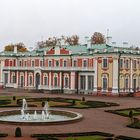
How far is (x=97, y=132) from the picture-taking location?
24.3 m

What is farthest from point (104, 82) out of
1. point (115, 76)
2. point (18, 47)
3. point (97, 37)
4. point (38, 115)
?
point (18, 47)

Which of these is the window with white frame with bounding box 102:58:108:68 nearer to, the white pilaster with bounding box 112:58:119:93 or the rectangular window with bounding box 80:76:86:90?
the white pilaster with bounding box 112:58:119:93

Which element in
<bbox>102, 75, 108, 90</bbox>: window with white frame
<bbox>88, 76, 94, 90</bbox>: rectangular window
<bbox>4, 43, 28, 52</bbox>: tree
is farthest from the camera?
<bbox>4, 43, 28, 52</bbox>: tree

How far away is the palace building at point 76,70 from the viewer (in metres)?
58.5

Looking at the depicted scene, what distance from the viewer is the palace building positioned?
58469 mm

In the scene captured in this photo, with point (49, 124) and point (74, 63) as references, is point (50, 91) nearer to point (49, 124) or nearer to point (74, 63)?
point (74, 63)

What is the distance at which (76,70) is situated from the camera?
208 ft

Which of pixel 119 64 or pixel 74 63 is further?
pixel 74 63

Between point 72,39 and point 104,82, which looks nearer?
point 104,82

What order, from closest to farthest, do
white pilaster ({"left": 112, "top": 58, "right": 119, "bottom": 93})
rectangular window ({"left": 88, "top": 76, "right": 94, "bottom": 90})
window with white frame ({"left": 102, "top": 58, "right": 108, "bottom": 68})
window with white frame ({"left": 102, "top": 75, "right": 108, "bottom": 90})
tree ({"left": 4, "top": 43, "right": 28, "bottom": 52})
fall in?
white pilaster ({"left": 112, "top": 58, "right": 119, "bottom": 93})
window with white frame ({"left": 102, "top": 75, "right": 108, "bottom": 90})
window with white frame ({"left": 102, "top": 58, "right": 108, "bottom": 68})
rectangular window ({"left": 88, "top": 76, "right": 94, "bottom": 90})
tree ({"left": 4, "top": 43, "right": 28, "bottom": 52})

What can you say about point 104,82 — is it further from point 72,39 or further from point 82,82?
point 72,39

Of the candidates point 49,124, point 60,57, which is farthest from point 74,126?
point 60,57

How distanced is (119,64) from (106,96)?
5.45 meters

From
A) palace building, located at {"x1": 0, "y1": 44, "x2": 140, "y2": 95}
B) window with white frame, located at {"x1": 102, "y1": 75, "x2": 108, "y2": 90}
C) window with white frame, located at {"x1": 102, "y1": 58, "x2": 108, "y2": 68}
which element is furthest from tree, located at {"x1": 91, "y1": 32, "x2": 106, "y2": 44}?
window with white frame, located at {"x1": 102, "y1": 75, "x2": 108, "y2": 90}
